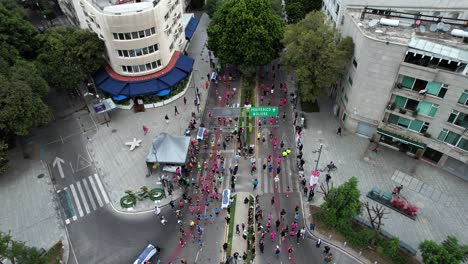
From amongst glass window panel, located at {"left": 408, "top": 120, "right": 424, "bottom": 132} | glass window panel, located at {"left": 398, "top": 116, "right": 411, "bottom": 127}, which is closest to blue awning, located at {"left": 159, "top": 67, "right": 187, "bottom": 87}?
glass window panel, located at {"left": 398, "top": 116, "right": 411, "bottom": 127}

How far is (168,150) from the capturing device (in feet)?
150

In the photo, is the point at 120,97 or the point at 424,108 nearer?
the point at 424,108

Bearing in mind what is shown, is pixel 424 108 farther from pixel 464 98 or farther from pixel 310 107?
pixel 310 107

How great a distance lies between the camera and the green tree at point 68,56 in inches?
2073

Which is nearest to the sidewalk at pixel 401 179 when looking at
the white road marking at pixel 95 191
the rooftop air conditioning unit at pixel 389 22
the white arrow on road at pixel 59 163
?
the rooftop air conditioning unit at pixel 389 22

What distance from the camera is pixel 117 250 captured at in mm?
38250

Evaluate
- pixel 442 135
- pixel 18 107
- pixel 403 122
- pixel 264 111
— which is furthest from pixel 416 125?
pixel 18 107

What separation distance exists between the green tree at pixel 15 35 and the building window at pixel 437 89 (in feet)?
190

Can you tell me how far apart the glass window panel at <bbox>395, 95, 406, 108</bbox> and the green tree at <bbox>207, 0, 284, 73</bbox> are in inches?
840

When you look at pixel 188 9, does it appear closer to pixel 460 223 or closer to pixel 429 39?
pixel 429 39

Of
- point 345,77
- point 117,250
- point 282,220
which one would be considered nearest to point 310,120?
point 345,77

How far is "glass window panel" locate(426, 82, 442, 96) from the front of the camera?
1623 inches

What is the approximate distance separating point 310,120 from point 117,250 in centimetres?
3340

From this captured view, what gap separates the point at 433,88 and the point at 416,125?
5857 mm
